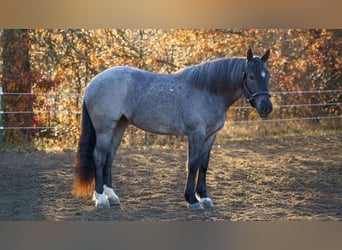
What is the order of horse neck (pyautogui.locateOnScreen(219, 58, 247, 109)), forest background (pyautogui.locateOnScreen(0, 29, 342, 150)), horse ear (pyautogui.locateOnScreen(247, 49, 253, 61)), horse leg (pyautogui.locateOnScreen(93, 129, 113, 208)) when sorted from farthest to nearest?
forest background (pyautogui.locateOnScreen(0, 29, 342, 150)) < horse leg (pyautogui.locateOnScreen(93, 129, 113, 208)) < horse neck (pyautogui.locateOnScreen(219, 58, 247, 109)) < horse ear (pyautogui.locateOnScreen(247, 49, 253, 61))

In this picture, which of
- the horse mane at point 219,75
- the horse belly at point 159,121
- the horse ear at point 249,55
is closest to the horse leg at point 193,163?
the horse belly at point 159,121

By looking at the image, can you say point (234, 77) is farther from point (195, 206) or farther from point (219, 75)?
point (195, 206)

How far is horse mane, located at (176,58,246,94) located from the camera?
4023 mm

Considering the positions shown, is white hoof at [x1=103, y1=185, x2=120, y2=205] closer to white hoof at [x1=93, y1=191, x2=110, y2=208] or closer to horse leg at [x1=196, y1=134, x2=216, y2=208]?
white hoof at [x1=93, y1=191, x2=110, y2=208]

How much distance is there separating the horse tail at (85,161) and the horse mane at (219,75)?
89 cm

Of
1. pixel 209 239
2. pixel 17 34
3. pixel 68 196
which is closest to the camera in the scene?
pixel 209 239

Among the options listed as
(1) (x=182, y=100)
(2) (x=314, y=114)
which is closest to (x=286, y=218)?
(1) (x=182, y=100)

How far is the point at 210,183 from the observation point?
5.02 meters

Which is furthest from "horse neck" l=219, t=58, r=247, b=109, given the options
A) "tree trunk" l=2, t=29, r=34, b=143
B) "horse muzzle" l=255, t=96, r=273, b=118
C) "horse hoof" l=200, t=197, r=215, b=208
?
"tree trunk" l=2, t=29, r=34, b=143

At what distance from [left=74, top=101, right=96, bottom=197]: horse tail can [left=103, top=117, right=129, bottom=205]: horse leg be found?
0.13 metres

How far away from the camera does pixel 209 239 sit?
351 centimetres

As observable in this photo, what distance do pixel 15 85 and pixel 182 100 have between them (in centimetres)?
360
